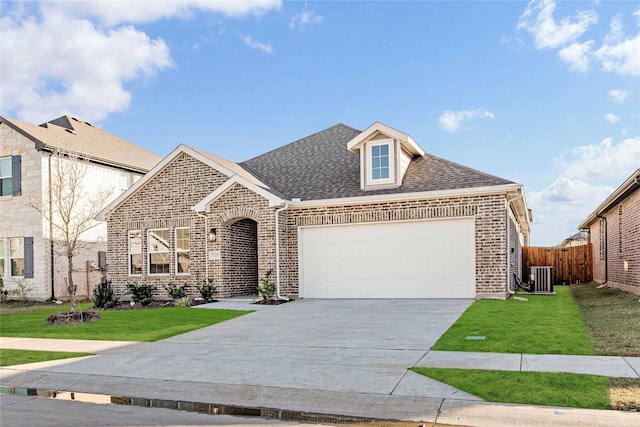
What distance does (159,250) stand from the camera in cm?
1939

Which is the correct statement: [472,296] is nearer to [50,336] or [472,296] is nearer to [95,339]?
[95,339]

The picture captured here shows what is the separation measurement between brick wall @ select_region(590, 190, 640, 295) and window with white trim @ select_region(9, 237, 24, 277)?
918 inches

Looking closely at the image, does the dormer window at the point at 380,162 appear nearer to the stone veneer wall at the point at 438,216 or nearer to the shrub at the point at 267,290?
the stone veneer wall at the point at 438,216

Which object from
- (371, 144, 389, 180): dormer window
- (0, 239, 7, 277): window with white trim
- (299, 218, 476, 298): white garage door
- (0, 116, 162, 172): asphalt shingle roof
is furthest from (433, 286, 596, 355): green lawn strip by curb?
(0, 239, 7, 277): window with white trim

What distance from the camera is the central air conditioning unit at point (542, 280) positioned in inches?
716

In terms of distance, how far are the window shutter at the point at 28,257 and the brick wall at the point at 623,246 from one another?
22.5 metres

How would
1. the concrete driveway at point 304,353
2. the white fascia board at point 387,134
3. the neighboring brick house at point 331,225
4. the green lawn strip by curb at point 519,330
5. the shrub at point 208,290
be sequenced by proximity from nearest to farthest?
the concrete driveway at point 304,353, the green lawn strip by curb at point 519,330, the neighboring brick house at point 331,225, the white fascia board at point 387,134, the shrub at point 208,290

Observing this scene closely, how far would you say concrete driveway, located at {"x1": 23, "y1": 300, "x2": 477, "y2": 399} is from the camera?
7199 mm

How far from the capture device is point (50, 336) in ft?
39.6

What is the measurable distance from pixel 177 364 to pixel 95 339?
3.80 meters

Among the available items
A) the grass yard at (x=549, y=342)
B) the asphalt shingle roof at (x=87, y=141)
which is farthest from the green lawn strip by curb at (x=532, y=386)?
the asphalt shingle roof at (x=87, y=141)

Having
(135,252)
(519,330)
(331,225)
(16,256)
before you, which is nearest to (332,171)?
(331,225)

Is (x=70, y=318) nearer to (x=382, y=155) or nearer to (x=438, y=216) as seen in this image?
(x=382, y=155)

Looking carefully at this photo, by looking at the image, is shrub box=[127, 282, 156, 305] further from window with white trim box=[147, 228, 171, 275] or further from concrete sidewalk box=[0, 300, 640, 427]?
concrete sidewalk box=[0, 300, 640, 427]
